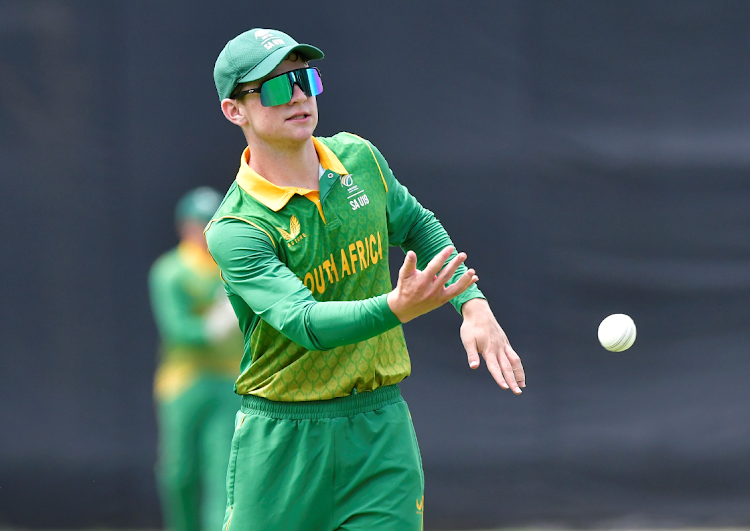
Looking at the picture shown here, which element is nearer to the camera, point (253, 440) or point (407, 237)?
point (253, 440)

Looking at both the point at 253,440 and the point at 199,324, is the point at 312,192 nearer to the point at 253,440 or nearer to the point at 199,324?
the point at 253,440

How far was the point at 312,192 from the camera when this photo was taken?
2.77m

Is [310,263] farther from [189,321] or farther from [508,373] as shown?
[189,321]

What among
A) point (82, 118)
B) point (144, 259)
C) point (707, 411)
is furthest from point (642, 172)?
point (82, 118)

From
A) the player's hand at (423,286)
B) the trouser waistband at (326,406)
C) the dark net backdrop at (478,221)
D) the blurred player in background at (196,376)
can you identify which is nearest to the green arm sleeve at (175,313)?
the blurred player in background at (196,376)

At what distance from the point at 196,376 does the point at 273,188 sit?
79.2 inches

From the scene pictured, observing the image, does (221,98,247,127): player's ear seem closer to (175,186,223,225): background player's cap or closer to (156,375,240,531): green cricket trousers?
(175,186,223,225): background player's cap

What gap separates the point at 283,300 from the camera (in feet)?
8.00

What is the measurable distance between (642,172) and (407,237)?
2.27 m

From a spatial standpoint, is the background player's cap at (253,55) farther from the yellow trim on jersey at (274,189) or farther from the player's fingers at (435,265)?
the player's fingers at (435,265)

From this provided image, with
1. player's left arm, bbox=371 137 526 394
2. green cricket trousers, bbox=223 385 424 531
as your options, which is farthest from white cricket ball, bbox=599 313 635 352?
green cricket trousers, bbox=223 385 424 531

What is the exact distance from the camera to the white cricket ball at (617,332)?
12.2 ft

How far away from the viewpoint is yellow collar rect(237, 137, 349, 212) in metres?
2.71

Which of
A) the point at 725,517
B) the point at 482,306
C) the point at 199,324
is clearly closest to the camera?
the point at 482,306
